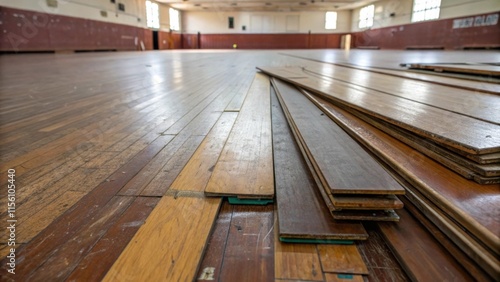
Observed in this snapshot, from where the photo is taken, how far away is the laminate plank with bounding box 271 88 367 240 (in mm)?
797

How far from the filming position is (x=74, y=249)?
0.78 meters

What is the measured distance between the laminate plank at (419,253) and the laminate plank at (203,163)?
0.62 metres

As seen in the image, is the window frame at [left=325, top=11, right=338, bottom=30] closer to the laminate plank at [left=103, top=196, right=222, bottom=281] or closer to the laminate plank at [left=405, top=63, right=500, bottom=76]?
the laminate plank at [left=405, top=63, right=500, bottom=76]

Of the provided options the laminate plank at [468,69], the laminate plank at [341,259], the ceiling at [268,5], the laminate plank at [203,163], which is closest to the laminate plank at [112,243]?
the laminate plank at [203,163]

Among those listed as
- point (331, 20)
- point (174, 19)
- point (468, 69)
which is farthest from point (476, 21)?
point (174, 19)

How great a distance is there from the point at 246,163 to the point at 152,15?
67.1 ft

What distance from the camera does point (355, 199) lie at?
0.83 metres

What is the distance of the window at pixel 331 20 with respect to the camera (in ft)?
78.5

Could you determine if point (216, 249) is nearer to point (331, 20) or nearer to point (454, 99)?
point (454, 99)

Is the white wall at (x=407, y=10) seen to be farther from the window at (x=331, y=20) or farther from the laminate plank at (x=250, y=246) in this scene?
the laminate plank at (x=250, y=246)

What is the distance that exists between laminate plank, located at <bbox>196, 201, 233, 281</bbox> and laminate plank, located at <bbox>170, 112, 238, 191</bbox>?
17cm

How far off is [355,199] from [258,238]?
29 cm

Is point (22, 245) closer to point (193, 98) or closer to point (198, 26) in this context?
point (193, 98)

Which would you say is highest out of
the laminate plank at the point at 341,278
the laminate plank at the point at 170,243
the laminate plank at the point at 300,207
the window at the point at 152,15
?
the window at the point at 152,15
